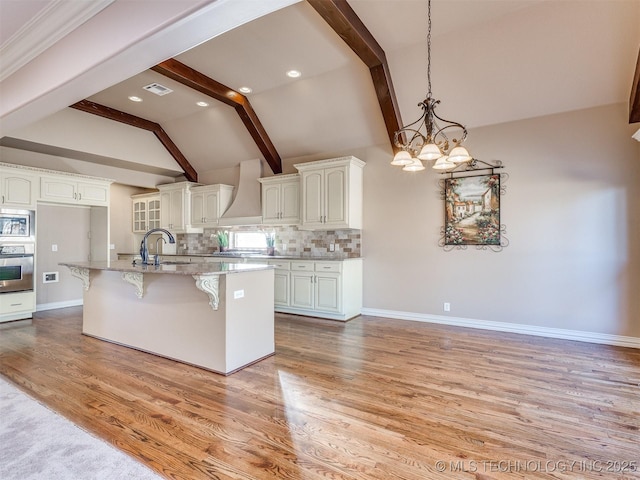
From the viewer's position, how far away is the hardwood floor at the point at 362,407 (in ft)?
6.16

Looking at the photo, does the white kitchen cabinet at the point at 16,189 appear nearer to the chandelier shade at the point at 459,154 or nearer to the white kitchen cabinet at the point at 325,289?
the white kitchen cabinet at the point at 325,289

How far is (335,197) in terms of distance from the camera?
5336mm

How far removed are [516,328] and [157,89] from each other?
619 centimetres

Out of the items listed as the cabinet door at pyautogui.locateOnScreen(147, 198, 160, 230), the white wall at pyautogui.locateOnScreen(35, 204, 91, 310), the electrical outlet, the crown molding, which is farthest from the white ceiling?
the electrical outlet

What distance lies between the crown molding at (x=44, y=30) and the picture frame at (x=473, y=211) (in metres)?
4.36

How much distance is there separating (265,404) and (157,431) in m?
0.73

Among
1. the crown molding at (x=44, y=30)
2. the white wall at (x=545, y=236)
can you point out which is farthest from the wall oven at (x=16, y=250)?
the white wall at (x=545, y=236)

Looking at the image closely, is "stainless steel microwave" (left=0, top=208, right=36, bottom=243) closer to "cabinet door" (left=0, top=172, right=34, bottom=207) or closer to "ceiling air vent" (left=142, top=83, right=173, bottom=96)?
"cabinet door" (left=0, top=172, right=34, bottom=207)

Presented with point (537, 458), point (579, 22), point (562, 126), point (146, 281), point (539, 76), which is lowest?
point (537, 458)

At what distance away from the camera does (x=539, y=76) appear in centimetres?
392

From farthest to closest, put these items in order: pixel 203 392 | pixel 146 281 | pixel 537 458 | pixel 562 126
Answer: pixel 562 126 → pixel 146 281 → pixel 203 392 → pixel 537 458

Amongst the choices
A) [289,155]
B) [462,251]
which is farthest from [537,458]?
[289,155]

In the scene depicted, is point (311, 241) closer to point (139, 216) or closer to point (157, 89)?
point (157, 89)

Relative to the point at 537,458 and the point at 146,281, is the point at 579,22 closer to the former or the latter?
the point at 537,458
